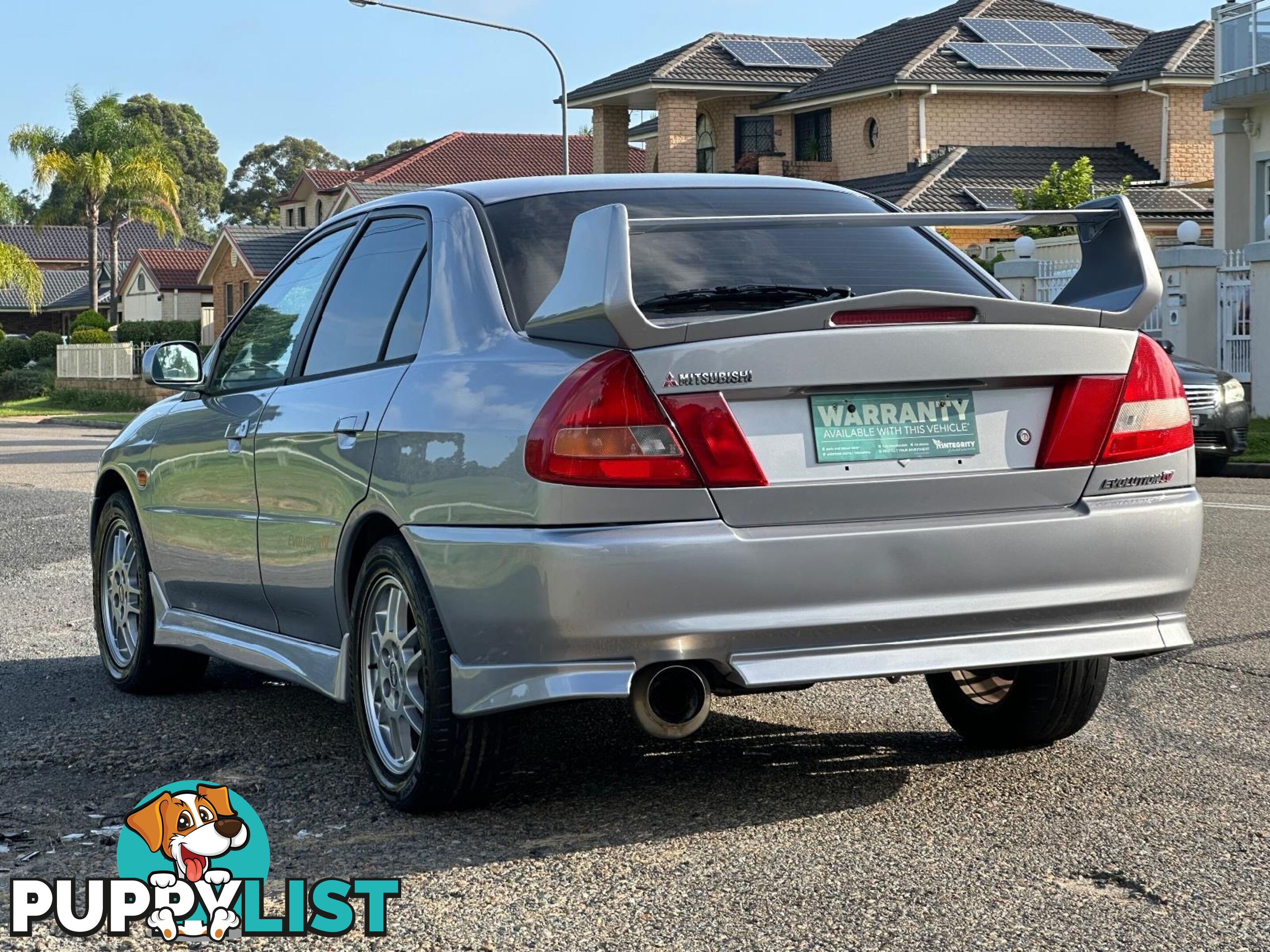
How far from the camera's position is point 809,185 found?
5840mm

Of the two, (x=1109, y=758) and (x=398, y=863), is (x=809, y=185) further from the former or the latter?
(x=398, y=863)

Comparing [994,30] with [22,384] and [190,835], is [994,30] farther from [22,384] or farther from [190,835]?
[190,835]

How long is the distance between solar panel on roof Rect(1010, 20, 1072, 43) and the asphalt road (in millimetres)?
38748

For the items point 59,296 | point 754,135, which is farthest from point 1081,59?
point 59,296

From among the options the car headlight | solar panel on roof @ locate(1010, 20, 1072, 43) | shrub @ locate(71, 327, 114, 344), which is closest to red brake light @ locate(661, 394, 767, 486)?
the car headlight

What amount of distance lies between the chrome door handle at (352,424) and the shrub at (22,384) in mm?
55289

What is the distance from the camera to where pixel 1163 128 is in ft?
135

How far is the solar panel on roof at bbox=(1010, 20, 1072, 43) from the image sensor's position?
43500 millimetres

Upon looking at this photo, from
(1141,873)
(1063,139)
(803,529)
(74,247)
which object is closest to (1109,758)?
(1141,873)

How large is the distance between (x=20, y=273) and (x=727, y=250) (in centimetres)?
5692

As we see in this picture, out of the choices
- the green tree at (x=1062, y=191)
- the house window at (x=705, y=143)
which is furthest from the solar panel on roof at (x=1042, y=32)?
the green tree at (x=1062, y=191)

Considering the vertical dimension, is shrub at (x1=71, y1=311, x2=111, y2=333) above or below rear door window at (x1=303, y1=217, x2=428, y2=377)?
below

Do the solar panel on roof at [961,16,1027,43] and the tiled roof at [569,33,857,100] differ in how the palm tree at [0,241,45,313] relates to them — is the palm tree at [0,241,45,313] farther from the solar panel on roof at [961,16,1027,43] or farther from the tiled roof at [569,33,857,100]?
the solar panel on roof at [961,16,1027,43]

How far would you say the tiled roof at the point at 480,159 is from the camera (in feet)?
224
